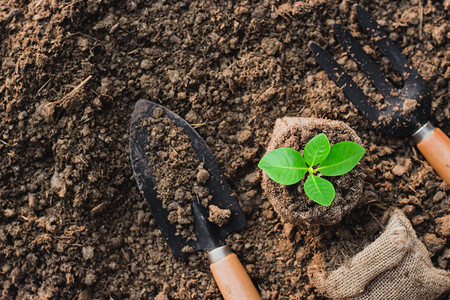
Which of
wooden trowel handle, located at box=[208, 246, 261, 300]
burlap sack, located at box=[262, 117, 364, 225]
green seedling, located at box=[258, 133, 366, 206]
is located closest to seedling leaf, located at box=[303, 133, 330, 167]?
green seedling, located at box=[258, 133, 366, 206]

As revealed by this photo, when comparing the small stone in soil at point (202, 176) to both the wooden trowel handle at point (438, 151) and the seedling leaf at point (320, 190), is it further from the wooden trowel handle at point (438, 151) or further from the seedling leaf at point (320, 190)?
the wooden trowel handle at point (438, 151)

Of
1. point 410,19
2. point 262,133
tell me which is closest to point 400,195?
point 262,133

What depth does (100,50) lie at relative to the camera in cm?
193

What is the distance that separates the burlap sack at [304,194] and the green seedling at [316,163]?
9cm

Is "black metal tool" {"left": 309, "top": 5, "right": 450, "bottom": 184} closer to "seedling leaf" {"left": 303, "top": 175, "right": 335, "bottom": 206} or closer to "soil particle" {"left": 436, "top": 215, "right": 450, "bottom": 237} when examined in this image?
"soil particle" {"left": 436, "top": 215, "right": 450, "bottom": 237}

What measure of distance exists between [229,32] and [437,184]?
1252 millimetres

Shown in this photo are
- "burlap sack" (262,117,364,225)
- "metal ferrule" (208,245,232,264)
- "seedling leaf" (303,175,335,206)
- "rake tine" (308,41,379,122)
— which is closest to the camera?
"seedling leaf" (303,175,335,206)

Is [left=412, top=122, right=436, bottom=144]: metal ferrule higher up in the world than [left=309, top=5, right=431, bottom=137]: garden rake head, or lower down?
lower down

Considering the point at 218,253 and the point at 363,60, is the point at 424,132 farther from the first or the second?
the point at 218,253

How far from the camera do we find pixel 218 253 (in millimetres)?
1775

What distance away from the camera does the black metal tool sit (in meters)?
1.85

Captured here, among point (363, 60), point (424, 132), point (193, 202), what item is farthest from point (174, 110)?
point (424, 132)

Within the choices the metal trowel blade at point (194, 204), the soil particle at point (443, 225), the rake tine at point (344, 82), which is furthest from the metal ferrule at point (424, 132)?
the metal trowel blade at point (194, 204)

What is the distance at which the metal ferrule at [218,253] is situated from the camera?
1.77 m
